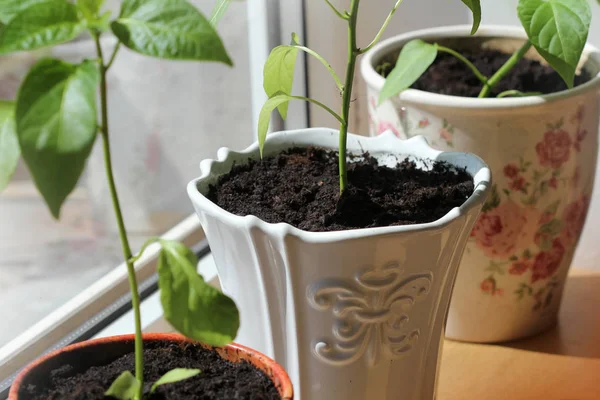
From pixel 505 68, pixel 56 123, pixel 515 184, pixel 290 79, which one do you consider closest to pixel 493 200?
pixel 515 184

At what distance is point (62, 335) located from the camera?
72 cm

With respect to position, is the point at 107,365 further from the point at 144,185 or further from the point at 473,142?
the point at 144,185

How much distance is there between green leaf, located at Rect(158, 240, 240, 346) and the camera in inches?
14.3

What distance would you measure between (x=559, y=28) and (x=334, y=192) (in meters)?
0.22

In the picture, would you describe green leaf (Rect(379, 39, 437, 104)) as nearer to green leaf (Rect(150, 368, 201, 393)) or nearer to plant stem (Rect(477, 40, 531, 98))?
plant stem (Rect(477, 40, 531, 98))

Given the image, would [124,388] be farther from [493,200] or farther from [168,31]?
[493,200]

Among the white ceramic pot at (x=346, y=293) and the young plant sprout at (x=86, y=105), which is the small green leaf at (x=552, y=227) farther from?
the young plant sprout at (x=86, y=105)

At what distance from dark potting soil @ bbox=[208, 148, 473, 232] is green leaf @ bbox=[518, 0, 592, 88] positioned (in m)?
0.12

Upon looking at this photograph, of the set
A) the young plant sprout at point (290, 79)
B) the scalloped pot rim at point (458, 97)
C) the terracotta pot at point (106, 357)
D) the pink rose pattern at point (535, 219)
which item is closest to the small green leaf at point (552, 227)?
the pink rose pattern at point (535, 219)

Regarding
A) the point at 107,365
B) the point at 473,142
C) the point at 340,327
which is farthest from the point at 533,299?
the point at 107,365

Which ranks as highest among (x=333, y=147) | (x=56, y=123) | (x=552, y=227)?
(x=56, y=123)

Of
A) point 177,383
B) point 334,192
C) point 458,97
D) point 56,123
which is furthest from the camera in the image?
point 458,97

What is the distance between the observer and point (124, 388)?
389 millimetres

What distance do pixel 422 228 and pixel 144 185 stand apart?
522 millimetres
